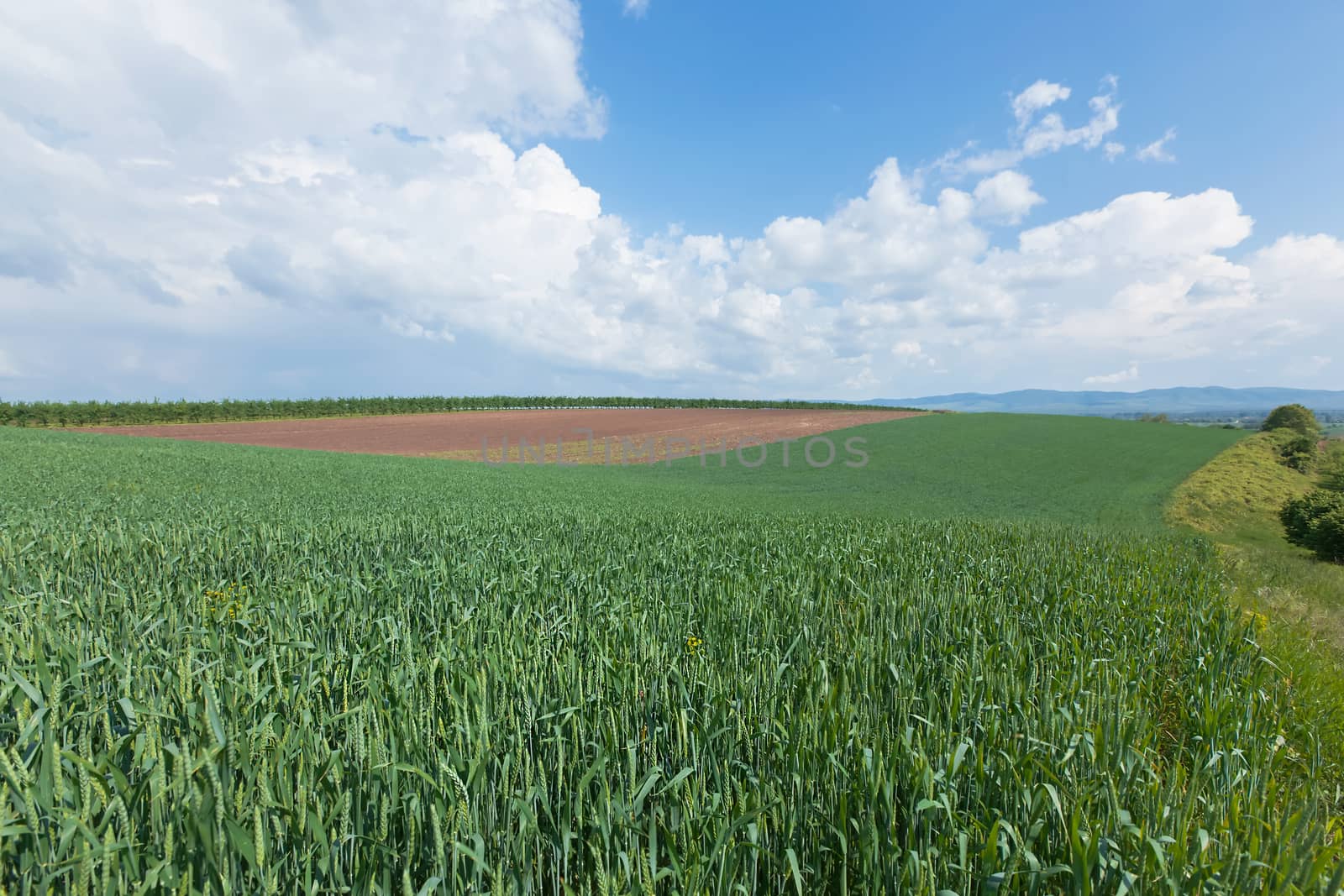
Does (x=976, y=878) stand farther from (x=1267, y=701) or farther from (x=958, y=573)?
(x=958, y=573)

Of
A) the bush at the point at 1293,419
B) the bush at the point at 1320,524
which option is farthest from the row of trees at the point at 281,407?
the bush at the point at 1320,524

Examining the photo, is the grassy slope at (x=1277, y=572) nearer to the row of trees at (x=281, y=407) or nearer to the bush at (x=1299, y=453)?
the bush at (x=1299, y=453)

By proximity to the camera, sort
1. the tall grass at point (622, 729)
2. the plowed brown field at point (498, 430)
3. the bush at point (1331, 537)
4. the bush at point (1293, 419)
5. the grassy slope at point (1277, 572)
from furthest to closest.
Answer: the bush at point (1293, 419) → the plowed brown field at point (498, 430) → the bush at point (1331, 537) → the grassy slope at point (1277, 572) → the tall grass at point (622, 729)

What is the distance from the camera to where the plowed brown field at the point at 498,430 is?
51.3 meters

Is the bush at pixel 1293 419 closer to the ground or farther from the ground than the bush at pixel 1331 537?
farther from the ground

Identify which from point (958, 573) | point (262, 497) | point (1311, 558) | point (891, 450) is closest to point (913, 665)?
point (958, 573)

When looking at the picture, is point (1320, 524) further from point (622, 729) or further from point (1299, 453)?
point (1299, 453)

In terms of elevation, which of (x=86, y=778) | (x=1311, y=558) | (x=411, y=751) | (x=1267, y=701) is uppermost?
(x=86, y=778)

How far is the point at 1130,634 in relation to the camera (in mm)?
5938

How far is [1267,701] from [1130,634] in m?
1.25

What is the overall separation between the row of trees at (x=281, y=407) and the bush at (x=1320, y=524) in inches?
3161

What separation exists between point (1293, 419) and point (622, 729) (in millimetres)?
89684

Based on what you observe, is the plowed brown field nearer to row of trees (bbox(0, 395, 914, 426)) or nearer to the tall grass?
row of trees (bbox(0, 395, 914, 426))

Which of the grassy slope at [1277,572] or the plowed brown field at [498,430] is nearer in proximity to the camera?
the grassy slope at [1277,572]
